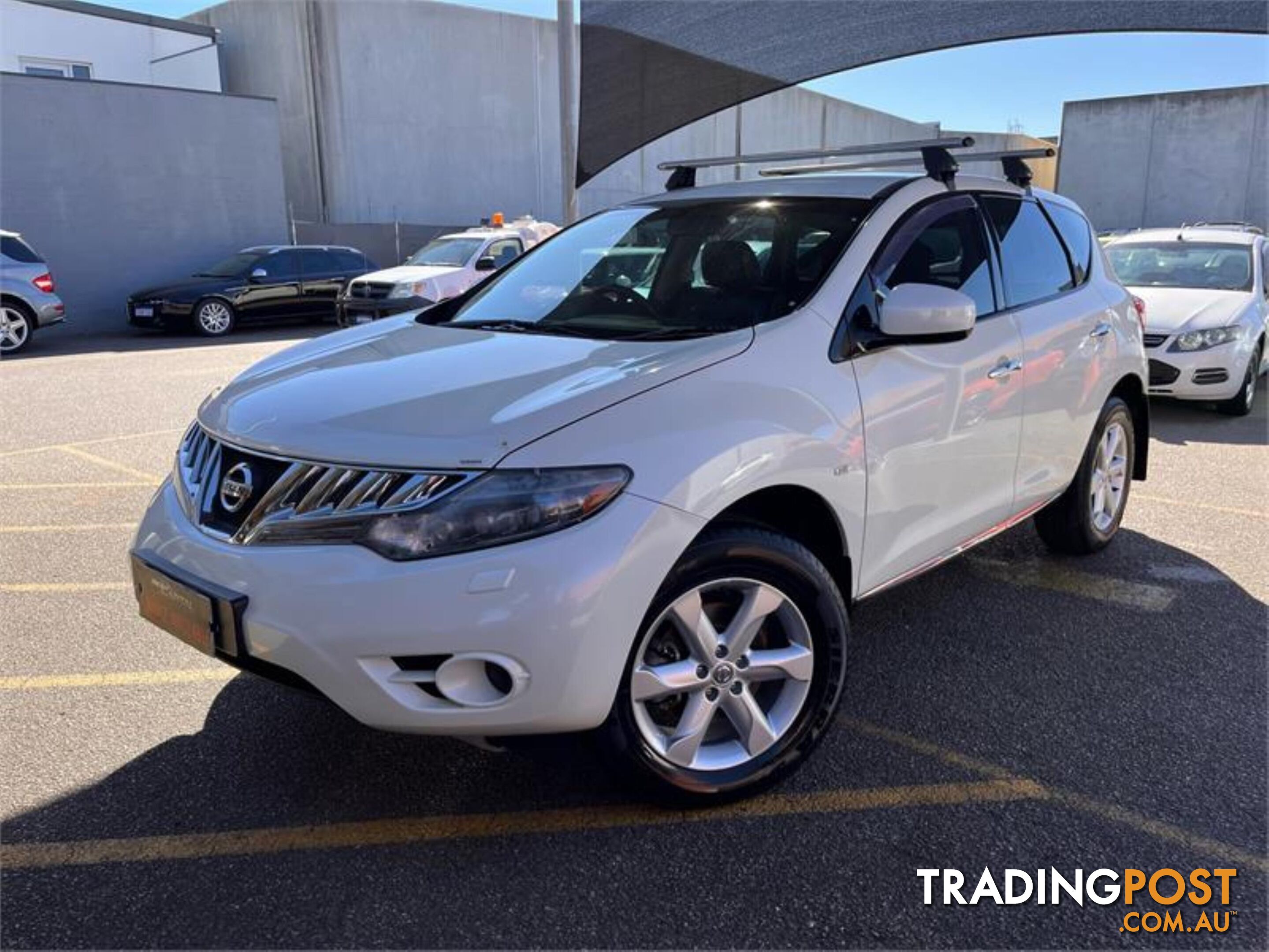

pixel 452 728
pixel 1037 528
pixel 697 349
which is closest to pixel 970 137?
pixel 697 349

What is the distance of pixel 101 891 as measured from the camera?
8.09 ft

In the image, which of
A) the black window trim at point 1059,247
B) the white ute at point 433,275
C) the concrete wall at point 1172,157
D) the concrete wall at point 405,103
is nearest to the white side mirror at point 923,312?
the black window trim at point 1059,247

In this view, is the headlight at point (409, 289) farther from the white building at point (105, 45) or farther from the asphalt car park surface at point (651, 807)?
the asphalt car park surface at point (651, 807)

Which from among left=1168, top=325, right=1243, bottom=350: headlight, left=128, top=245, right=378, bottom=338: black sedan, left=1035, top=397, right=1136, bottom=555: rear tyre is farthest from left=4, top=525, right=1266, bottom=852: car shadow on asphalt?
left=128, top=245, right=378, bottom=338: black sedan

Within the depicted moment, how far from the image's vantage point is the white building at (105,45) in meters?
20.7

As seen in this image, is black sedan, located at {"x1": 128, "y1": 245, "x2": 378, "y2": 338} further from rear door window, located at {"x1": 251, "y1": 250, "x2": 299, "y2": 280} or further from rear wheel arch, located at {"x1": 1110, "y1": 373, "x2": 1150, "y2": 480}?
rear wheel arch, located at {"x1": 1110, "y1": 373, "x2": 1150, "y2": 480}

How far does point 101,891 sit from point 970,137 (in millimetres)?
3639

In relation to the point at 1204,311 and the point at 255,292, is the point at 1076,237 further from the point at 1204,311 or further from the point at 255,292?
the point at 255,292

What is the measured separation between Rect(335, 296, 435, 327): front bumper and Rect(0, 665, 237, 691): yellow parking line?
33.4 ft

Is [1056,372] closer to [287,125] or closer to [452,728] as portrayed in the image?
[452,728]

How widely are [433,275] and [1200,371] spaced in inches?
402

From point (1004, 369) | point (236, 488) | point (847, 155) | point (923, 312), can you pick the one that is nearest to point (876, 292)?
point (923, 312)

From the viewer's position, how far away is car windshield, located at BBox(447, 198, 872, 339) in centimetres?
329

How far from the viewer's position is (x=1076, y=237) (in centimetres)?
462
